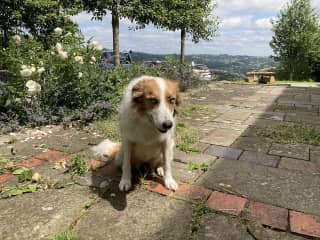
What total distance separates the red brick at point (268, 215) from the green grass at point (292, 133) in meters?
2.01

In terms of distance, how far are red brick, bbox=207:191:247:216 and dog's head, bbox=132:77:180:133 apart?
72cm

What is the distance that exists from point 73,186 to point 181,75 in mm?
6746

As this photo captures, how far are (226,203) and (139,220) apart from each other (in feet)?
2.34

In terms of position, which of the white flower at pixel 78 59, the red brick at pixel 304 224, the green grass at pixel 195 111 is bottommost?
the red brick at pixel 304 224

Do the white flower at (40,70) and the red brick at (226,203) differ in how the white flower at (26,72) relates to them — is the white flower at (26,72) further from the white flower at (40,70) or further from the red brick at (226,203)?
the red brick at (226,203)

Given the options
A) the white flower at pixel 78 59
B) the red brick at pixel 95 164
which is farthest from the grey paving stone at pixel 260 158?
the white flower at pixel 78 59

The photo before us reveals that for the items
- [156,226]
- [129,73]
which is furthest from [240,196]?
[129,73]

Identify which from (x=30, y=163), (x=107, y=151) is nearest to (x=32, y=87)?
(x=30, y=163)

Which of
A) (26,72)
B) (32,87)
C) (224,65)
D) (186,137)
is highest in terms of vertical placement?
(26,72)

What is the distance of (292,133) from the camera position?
4.60m

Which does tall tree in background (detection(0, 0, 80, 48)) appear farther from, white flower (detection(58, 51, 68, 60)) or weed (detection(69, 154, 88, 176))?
weed (detection(69, 154, 88, 176))

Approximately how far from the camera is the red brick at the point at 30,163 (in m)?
3.18

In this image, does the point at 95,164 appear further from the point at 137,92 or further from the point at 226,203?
the point at 226,203

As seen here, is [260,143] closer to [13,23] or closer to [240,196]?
[240,196]
